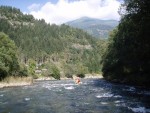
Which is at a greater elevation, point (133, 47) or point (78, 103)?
point (133, 47)

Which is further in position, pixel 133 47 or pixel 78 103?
pixel 133 47

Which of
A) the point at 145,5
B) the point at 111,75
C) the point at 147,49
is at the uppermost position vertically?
the point at 145,5

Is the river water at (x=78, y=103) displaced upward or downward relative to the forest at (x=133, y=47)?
downward

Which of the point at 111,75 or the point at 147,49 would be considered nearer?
the point at 147,49

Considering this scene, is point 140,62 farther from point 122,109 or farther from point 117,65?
point 122,109

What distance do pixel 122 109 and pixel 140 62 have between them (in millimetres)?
42777

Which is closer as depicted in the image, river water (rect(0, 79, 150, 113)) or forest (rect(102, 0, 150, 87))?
river water (rect(0, 79, 150, 113))

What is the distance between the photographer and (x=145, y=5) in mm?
45031

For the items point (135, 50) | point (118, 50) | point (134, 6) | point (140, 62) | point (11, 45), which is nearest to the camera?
point (134, 6)

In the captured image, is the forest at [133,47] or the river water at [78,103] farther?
the forest at [133,47]

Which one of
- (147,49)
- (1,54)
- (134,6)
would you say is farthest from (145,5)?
(1,54)

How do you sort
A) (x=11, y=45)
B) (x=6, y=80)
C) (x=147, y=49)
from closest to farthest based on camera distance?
(x=147, y=49), (x=6, y=80), (x=11, y=45)

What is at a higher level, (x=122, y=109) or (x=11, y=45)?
(x=11, y=45)

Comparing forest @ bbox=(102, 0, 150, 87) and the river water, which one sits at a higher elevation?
forest @ bbox=(102, 0, 150, 87)
